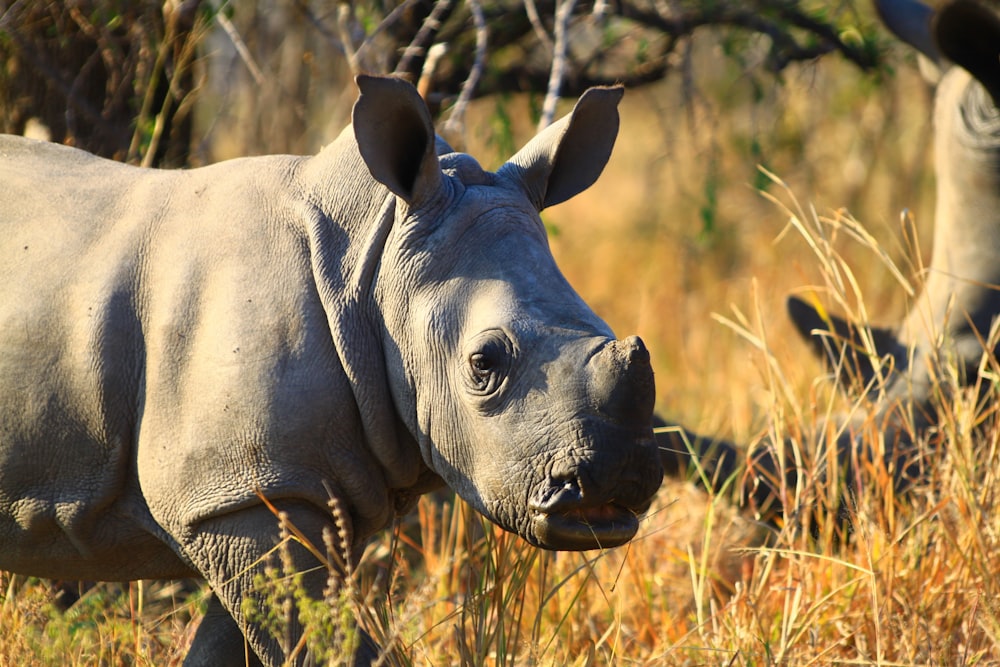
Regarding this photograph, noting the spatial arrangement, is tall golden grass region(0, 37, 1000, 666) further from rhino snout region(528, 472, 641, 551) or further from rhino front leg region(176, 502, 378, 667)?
rhino snout region(528, 472, 641, 551)

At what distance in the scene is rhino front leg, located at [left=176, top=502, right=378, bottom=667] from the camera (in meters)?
2.41

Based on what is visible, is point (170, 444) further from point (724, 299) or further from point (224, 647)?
point (724, 299)

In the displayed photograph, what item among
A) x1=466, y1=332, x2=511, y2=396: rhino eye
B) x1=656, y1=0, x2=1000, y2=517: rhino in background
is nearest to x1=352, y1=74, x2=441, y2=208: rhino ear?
x1=466, y1=332, x2=511, y2=396: rhino eye

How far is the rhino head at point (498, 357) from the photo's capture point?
7.37 ft

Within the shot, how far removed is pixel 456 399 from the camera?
7.81 ft

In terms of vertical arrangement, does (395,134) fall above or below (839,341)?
above

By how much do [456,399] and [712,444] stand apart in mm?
1925

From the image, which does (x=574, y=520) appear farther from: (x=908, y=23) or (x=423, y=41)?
(x=908, y=23)

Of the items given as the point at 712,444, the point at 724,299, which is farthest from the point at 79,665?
the point at 724,299

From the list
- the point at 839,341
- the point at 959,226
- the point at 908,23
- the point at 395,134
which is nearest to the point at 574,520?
the point at 395,134

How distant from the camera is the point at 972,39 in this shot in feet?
13.7

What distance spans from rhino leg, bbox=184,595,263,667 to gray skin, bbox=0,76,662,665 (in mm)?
289

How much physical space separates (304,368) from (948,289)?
9.23 feet

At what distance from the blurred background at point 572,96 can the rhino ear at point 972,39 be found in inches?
26.0
